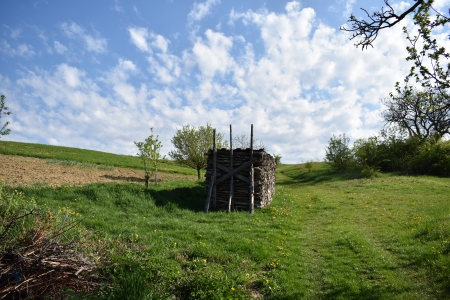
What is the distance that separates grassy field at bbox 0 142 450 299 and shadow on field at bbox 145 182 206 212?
65mm

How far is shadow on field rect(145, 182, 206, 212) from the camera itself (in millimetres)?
13492

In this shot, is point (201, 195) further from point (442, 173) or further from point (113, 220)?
point (442, 173)

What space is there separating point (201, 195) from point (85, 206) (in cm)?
635

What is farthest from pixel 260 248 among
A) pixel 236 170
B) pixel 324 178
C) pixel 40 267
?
pixel 324 178

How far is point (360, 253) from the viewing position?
841 cm

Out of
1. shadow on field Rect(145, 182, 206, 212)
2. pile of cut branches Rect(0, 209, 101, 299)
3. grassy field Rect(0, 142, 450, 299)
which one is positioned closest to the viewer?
pile of cut branches Rect(0, 209, 101, 299)

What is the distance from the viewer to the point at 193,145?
2742cm

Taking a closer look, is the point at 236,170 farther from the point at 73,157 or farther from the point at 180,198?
the point at 73,157

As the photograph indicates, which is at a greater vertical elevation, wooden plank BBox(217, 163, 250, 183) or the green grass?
the green grass

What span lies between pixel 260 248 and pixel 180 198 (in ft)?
24.7

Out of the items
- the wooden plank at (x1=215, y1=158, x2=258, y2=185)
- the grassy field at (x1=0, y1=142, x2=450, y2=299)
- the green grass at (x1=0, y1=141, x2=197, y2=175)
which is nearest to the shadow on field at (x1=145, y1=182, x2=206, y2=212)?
the grassy field at (x1=0, y1=142, x2=450, y2=299)

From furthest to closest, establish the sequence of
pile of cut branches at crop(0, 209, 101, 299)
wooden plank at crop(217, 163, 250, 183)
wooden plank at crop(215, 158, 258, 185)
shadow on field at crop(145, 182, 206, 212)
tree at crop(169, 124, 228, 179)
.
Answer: tree at crop(169, 124, 228, 179) → wooden plank at crop(217, 163, 250, 183) → wooden plank at crop(215, 158, 258, 185) → shadow on field at crop(145, 182, 206, 212) → pile of cut branches at crop(0, 209, 101, 299)

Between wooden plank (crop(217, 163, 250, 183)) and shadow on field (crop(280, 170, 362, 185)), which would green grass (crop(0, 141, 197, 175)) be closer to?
shadow on field (crop(280, 170, 362, 185))

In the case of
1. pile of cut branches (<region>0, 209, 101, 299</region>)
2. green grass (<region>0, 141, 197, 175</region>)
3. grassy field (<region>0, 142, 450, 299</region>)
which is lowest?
grassy field (<region>0, 142, 450, 299</region>)
